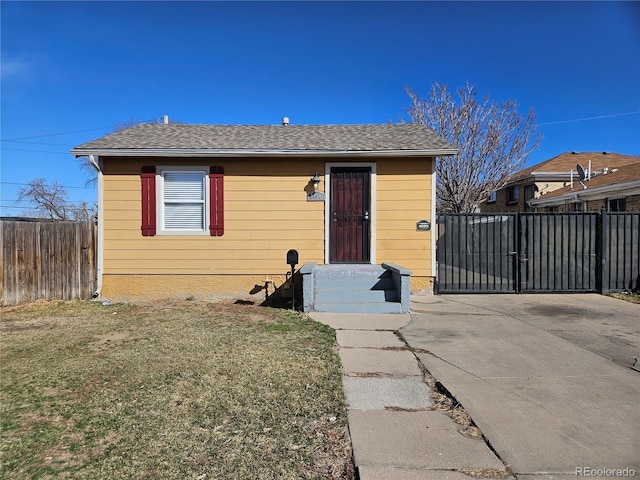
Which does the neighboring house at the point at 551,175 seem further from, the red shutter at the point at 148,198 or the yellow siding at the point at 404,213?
the red shutter at the point at 148,198

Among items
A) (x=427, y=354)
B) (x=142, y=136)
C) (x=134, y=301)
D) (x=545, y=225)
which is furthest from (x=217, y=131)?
(x=545, y=225)

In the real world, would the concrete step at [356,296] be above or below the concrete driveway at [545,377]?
above

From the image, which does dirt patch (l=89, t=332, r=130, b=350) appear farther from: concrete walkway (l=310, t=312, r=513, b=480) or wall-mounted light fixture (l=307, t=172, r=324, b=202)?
wall-mounted light fixture (l=307, t=172, r=324, b=202)

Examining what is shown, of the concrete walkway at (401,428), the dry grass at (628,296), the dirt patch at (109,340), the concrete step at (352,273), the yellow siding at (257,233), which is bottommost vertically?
the concrete walkway at (401,428)

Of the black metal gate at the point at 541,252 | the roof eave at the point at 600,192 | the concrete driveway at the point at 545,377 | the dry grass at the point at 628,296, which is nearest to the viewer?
the concrete driveway at the point at 545,377

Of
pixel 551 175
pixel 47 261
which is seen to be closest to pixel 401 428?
pixel 47 261

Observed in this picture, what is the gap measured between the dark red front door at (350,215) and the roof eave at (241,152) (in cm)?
43

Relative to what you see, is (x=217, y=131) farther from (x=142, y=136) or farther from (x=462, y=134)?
(x=462, y=134)

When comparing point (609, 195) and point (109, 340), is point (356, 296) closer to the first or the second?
point (109, 340)

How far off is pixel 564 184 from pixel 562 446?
21.0 m

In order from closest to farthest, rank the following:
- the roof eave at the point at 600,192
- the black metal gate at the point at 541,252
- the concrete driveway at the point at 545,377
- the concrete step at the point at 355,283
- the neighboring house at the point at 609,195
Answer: the concrete driveway at the point at 545,377, the concrete step at the point at 355,283, the black metal gate at the point at 541,252, the roof eave at the point at 600,192, the neighboring house at the point at 609,195

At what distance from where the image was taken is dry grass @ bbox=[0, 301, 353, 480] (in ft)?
7.66

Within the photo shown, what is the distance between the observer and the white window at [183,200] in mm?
7934

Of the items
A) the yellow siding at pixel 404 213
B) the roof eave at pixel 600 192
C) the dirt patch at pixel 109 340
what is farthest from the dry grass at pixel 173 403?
the roof eave at pixel 600 192
